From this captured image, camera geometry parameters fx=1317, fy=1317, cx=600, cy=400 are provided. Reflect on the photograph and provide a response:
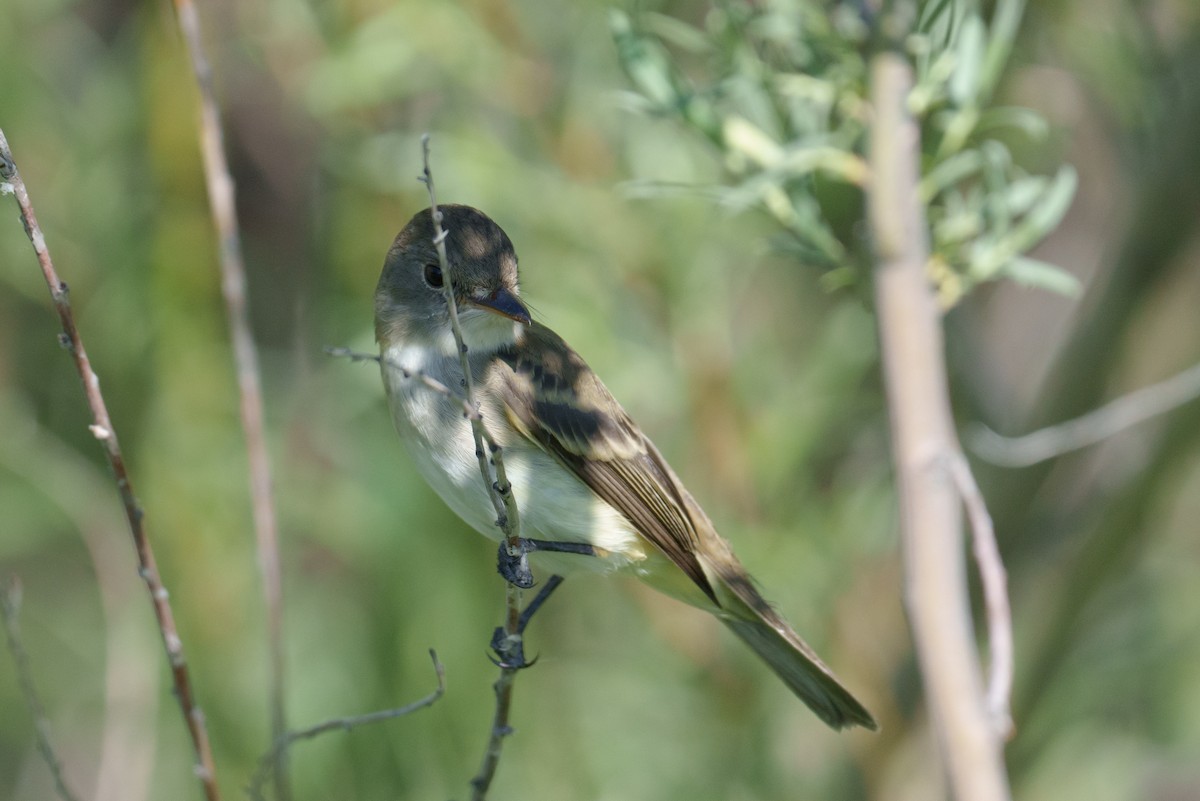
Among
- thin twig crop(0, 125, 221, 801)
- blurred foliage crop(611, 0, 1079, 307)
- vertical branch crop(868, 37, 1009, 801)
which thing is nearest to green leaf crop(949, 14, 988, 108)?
blurred foliage crop(611, 0, 1079, 307)

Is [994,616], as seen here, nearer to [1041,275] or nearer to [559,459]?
[1041,275]

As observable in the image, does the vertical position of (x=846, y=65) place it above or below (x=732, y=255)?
above

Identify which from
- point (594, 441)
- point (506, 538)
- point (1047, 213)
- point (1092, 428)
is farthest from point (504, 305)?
point (1092, 428)

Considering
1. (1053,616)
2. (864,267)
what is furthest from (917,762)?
(864,267)

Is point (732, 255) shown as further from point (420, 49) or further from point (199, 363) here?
point (199, 363)

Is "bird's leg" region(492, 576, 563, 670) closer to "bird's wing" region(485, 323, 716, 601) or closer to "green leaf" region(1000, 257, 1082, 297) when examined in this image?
"bird's wing" region(485, 323, 716, 601)

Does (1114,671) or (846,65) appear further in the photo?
(1114,671)
